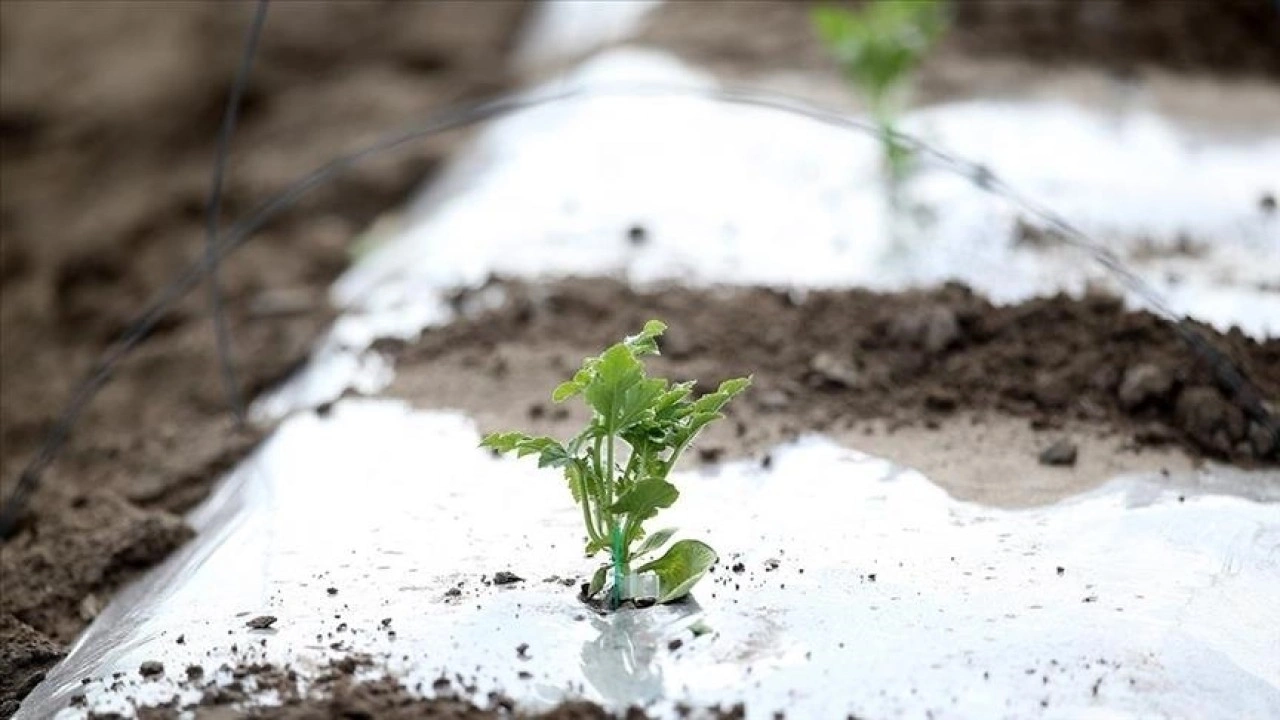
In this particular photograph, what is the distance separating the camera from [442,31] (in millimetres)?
8305

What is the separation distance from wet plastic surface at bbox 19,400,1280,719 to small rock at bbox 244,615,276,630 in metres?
0.02

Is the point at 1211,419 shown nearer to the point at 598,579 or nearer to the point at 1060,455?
the point at 1060,455

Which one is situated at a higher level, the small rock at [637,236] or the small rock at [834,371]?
the small rock at [637,236]

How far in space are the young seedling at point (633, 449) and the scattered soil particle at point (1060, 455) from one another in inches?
40.0

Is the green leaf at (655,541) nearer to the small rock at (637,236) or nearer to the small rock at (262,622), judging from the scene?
the small rock at (262,622)

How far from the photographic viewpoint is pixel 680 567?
2.97 m

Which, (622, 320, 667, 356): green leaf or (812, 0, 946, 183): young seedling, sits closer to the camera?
(622, 320, 667, 356): green leaf

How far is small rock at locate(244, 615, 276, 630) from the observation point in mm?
3039

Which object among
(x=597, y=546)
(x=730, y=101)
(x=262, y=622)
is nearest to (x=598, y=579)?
(x=597, y=546)

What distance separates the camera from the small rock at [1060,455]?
11.7 ft

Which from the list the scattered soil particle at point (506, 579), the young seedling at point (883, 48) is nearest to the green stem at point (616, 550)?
the scattered soil particle at point (506, 579)

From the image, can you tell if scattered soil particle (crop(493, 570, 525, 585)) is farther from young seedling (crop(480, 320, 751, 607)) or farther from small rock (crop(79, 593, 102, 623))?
small rock (crop(79, 593, 102, 623))

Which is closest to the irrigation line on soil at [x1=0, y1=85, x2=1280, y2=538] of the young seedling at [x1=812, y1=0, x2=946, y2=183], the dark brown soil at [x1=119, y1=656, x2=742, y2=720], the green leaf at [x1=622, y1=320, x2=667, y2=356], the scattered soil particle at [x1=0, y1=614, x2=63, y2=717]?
the young seedling at [x1=812, y1=0, x2=946, y2=183]

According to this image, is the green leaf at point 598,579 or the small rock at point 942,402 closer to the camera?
the green leaf at point 598,579
